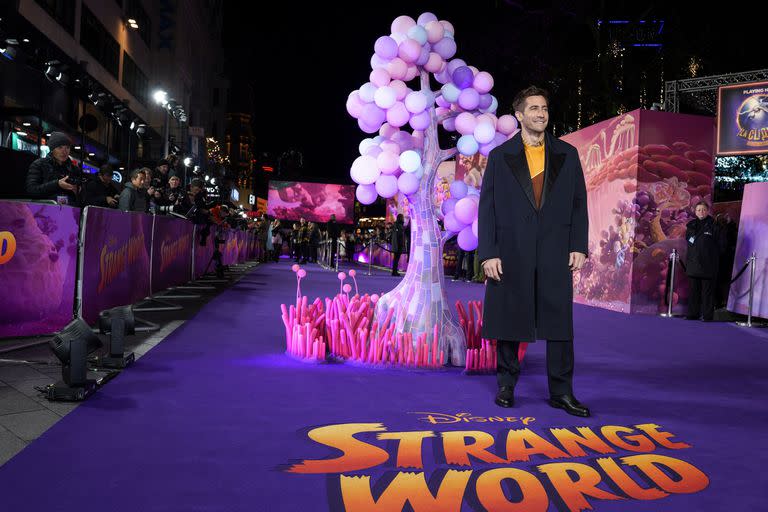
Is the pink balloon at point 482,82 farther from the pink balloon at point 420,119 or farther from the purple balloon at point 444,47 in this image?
the pink balloon at point 420,119

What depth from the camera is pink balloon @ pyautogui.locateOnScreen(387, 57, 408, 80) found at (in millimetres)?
5488

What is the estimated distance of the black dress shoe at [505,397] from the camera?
418 centimetres

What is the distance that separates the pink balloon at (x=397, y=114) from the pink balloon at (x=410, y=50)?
1.23 feet

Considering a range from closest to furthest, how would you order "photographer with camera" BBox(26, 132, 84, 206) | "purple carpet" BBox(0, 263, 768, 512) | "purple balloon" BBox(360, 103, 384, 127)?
1. "purple carpet" BBox(0, 263, 768, 512)
2. "purple balloon" BBox(360, 103, 384, 127)
3. "photographer with camera" BBox(26, 132, 84, 206)

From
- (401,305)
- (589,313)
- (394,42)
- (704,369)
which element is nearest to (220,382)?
(401,305)

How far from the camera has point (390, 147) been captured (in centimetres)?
559

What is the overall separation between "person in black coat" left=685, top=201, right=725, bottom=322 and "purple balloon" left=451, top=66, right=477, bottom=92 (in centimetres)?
724

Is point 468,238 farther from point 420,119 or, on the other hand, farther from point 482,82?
point 482,82

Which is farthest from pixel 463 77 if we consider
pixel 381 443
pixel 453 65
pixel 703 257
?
pixel 703 257

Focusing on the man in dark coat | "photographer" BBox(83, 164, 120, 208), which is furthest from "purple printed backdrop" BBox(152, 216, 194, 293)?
the man in dark coat

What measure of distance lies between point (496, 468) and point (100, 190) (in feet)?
24.7

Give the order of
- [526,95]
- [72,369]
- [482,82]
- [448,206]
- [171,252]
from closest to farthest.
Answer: [72,369]
[526,95]
[482,82]
[448,206]
[171,252]

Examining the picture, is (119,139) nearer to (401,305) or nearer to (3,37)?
(3,37)

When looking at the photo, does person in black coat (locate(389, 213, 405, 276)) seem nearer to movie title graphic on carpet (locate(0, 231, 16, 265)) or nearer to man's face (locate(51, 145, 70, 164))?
man's face (locate(51, 145, 70, 164))
